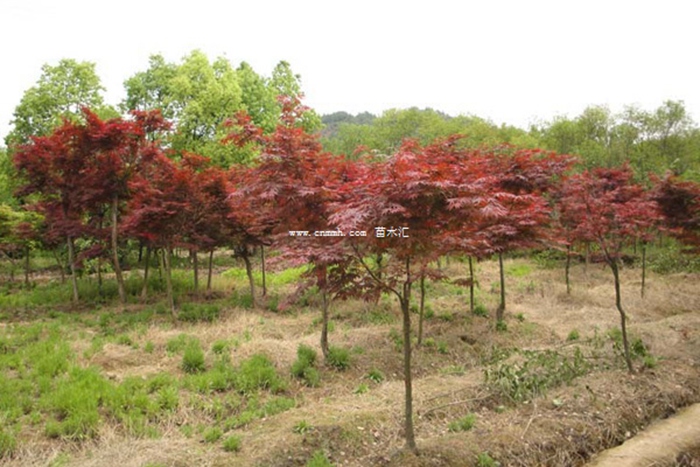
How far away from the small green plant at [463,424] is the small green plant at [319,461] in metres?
1.49

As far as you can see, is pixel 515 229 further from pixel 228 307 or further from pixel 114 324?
pixel 114 324

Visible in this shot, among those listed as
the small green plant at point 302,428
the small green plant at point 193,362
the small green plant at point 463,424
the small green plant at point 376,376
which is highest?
the small green plant at point 193,362

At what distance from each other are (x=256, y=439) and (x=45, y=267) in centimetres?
1749

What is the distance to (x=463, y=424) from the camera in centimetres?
492

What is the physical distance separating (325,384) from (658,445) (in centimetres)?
418

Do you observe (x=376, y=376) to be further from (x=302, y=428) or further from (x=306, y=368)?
(x=302, y=428)

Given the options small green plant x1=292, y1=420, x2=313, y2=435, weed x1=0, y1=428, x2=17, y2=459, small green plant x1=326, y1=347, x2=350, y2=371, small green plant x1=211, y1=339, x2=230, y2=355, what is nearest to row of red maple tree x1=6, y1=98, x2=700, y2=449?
small green plant x1=326, y1=347, x2=350, y2=371

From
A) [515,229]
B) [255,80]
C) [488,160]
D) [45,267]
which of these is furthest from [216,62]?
[515,229]

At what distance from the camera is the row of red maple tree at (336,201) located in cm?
414

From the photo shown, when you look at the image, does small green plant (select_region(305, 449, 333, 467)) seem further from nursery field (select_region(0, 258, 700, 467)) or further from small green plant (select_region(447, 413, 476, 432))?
small green plant (select_region(447, 413, 476, 432))

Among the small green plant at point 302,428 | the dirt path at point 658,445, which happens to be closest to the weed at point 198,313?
the small green plant at point 302,428

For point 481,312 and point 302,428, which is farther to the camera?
point 481,312

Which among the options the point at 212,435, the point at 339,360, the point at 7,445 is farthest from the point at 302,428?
the point at 7,445

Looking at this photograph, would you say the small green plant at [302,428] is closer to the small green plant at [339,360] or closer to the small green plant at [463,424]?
the small green plant at [463,424]
